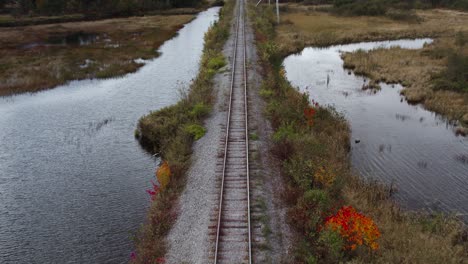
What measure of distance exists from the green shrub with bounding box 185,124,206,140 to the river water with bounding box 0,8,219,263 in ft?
10.3

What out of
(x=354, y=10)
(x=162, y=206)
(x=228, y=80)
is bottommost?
(x=162, y=206)

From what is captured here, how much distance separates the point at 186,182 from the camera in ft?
64.1

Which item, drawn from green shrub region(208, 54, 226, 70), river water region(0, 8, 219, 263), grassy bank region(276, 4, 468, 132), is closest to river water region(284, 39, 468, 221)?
grassy bank region(276, 4, 468, 132)

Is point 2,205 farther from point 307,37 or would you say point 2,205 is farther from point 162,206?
point 307,37

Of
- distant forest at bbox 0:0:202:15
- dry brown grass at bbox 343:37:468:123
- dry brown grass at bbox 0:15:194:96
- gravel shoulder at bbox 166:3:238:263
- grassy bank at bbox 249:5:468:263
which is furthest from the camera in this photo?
distant forest at bbox 0:0:202:15

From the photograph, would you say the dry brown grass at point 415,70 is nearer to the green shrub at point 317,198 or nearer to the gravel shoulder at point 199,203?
the gravel shoulder at point 199,203

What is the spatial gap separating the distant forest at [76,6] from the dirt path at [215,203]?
89756 millimetres

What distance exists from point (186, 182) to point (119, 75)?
31813mm

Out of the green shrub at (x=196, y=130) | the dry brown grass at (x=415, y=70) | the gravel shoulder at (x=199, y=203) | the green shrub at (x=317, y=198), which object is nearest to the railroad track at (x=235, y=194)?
the gravel shoulder at (x=199, y=203)

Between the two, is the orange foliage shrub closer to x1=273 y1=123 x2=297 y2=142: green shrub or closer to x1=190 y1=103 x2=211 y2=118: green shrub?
x1=273 y1=123 x2=297 y2=142: green shrub

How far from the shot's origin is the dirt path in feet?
46.7

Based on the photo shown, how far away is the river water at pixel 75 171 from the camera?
17906 millimetres

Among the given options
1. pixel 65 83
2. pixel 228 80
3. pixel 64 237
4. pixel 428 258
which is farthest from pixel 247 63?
pixel 428 258

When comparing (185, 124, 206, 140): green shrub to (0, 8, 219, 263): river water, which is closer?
(0, 8, 219, 263): river water
